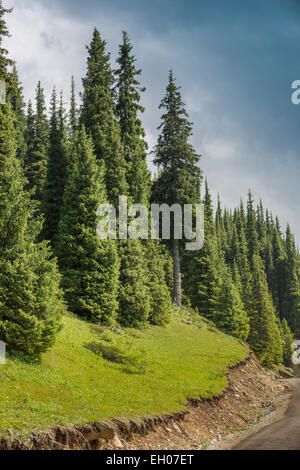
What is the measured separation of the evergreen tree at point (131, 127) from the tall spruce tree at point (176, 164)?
2.34 m

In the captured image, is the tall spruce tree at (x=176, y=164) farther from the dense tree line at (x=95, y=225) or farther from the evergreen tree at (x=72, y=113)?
the evergreen tree at (x=72, y=113)

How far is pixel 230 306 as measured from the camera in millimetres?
49031

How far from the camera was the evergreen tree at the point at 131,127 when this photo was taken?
3894cm

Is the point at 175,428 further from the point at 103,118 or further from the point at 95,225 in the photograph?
the point at 103,118

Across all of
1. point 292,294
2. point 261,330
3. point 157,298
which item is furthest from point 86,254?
point 292,294

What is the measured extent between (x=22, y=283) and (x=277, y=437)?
12.8 m

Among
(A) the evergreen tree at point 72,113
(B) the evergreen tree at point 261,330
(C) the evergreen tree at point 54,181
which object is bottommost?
(B) the evergreen tree at point 261,330

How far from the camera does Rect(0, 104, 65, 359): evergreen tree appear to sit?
15.6 m

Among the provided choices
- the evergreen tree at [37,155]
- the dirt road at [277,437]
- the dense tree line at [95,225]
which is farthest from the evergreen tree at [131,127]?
the dirt road at [277,437]

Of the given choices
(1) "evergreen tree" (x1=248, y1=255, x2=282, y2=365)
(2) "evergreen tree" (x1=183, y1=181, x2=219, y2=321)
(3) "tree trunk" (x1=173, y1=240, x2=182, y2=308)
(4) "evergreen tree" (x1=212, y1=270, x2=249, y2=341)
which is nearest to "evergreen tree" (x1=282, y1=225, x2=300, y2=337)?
(1) "evergreen tree" (x1=248, y1=255, x2=282, y2=365)

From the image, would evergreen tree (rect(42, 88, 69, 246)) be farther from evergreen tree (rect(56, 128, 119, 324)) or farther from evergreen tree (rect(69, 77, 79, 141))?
evergreen tree (rect(69, 77, 79, 141))

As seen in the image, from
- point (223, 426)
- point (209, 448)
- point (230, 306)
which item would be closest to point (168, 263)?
point (230, 306)

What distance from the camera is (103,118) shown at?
38.6 metres
